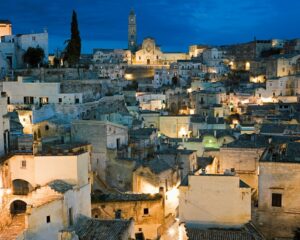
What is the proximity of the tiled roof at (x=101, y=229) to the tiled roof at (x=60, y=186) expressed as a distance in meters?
1.53

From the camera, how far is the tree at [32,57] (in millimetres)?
45062

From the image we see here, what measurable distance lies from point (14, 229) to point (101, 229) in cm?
366

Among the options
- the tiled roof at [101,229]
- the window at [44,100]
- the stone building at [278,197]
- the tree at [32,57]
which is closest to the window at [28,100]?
the window at [44,100]

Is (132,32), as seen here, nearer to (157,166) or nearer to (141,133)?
(141,133)

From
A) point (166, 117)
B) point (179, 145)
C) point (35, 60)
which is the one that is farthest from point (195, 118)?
point (35, 60)

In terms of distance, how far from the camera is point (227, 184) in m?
17.7

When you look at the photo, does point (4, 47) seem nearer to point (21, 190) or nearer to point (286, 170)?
point (21, 190)

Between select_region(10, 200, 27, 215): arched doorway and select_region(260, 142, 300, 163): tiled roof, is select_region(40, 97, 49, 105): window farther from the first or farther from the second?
select_region(260, 142, 300, 163): tiled roof

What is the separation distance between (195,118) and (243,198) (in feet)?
89.9

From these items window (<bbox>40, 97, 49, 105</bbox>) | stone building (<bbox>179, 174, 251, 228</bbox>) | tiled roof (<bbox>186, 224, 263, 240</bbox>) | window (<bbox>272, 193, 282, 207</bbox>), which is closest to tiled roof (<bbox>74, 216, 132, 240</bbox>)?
stone building (<bbox>179, 174, 251, 228</bbox>)

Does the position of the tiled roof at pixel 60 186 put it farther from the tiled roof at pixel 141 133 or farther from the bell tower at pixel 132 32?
the bell tower at pixel 132 32

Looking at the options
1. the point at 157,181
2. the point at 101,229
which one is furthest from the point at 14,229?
the point at 157,181

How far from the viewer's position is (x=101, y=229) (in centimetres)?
1783

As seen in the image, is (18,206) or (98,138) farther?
(98,138)
